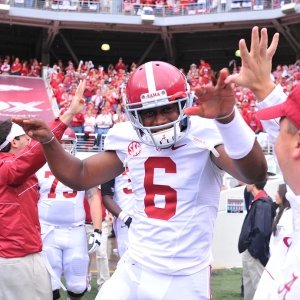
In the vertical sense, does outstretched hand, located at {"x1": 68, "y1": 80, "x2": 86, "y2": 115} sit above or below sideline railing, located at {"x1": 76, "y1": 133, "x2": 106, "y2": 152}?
above

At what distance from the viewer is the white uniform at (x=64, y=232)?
18.0 feet

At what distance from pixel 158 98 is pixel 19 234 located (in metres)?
1.47

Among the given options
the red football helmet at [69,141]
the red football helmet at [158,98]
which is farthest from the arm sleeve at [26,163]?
the red football helmet at [69,141]

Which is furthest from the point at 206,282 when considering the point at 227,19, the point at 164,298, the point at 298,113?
the point at 227,19

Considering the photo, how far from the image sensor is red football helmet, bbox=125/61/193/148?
282 cm

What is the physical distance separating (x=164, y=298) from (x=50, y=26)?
2010cm

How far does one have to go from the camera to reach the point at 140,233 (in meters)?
2.94

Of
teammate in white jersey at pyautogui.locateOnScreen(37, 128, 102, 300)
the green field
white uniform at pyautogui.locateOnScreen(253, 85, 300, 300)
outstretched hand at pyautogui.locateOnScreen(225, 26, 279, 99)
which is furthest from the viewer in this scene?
the green field

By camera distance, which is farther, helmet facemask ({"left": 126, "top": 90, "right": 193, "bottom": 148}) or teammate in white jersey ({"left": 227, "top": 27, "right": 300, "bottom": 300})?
helmet facemask ({"left": 126, "top": 90, "right": 193, "bottom": 148})

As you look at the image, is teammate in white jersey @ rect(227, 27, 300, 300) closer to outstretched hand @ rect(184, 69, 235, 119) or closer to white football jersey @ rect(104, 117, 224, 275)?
outstretched hand @ rect(184, 69, 235, 119)

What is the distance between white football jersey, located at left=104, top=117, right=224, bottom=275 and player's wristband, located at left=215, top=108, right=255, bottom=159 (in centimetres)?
36

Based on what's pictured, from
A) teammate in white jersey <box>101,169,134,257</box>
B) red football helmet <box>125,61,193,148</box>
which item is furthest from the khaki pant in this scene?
teammate in white jersey <box>101,169,134,257</box>

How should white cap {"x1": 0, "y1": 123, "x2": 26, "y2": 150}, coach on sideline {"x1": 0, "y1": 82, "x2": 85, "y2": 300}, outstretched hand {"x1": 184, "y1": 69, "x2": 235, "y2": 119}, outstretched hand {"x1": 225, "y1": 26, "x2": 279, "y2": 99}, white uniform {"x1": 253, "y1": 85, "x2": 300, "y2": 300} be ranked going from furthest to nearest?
white cap {"x1": 0, "y1": 123, "x2": 26, "y2": 150} → coach on sideline {"x1": 0, "y1": 82, "x2": 85, "y2": 300} → outstretched hand {"x1": 184, "y1": 69, "x2": 235, "y2": 119} → outstretched hand {"x1": 225, "y1": 26, "x2": 279, "y2": 99} → white uniform {"x1": 253, "y1": 85, "x2": 300, "y2": 300}

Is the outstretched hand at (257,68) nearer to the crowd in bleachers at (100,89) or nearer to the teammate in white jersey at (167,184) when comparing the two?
the teammate in white jersey at (167,184)
